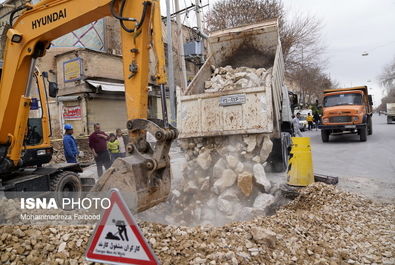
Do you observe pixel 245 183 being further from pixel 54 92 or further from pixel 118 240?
pixel 54 92

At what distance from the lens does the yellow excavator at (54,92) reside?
315cm

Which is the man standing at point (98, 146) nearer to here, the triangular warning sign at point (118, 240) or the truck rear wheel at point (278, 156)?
the truck rear wheel at point (278, 156)

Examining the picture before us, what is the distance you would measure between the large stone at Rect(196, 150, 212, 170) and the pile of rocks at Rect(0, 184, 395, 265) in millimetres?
2072

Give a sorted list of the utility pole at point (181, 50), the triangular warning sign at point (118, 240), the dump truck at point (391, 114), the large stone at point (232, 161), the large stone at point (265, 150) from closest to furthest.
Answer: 1. the triangular warning sign at point (118, 240)
2. the large stone at point (232, 161)
3. the large stone at point (265, 150)
4. the utility pole at point (181, 50)
5. the dump truck at point (391, 114)

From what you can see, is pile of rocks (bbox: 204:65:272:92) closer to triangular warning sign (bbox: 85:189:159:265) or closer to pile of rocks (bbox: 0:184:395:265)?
pile of rocks (bbox: 0:184:395:265)

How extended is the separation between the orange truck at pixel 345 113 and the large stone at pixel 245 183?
1023cm

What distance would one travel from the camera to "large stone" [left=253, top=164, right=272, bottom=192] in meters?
5.15

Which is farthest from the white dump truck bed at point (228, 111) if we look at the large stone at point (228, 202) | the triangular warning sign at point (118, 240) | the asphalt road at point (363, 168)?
the triangular warning sign at point (118, 240)

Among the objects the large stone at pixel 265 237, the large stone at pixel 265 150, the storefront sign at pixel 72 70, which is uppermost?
the storefront sign at pixel 72 70

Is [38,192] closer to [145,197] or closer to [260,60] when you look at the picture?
[145,197]

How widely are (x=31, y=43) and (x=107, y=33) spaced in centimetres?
1392

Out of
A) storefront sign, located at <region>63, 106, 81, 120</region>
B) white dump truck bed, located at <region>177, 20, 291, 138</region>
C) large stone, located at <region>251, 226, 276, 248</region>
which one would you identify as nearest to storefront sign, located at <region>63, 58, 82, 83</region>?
storefront sign, located at <region>63, 106, 81, 120</region>

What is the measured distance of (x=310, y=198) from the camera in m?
4.72

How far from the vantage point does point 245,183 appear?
5102 mm
